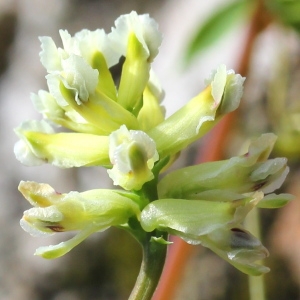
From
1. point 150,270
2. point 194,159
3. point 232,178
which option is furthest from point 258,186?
point 194,159

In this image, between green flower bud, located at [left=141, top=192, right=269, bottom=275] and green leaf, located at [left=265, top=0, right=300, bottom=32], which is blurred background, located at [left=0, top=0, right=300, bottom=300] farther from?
green flower bud, located at [left=141, top=192, right=269, bottom=275]

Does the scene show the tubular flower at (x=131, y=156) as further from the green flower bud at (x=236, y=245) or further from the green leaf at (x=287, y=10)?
the green leaf at (x=287, y=10)

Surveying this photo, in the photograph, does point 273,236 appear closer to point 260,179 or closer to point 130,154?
point 260,179

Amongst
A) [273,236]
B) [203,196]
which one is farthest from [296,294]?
[203,196]

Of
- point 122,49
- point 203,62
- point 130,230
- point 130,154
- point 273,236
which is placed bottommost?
point 273,236

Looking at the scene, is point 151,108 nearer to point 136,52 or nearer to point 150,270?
point 136,52

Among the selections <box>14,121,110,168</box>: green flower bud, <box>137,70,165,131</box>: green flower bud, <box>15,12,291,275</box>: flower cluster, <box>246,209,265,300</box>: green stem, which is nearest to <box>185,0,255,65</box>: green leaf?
<box>246,209,265,300</box>: green stem

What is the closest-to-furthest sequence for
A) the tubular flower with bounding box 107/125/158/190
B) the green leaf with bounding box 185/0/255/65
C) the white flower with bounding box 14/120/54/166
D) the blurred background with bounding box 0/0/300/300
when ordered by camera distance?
the tubular flower with bounding box 107/125/158/190 < the white flower with bounding box 14/120/54/166 < the green leaf with bounding box 185/0/255/65 < the blurred background with bounding box 0/0/300/300

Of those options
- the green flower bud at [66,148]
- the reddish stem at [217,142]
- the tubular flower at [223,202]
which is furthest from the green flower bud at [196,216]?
the reddish stem at [217,142]
